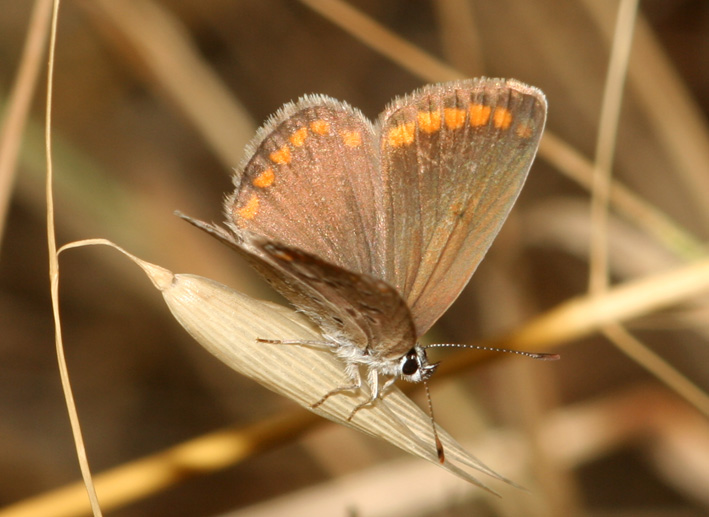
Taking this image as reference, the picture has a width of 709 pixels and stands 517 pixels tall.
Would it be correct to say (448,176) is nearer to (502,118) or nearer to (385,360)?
(502,118)

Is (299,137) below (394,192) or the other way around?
the other way around

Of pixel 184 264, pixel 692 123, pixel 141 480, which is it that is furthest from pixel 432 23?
pixel 141 480

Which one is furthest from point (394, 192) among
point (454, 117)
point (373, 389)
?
point (373, 389)

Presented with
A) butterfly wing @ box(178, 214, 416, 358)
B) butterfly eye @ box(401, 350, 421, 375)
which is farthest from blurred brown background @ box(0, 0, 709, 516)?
butterfly wing @ box(178, 214, 416, 358)

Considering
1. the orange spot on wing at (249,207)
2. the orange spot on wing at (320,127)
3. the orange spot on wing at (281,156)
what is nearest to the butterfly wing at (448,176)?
the orange spot on wing at (320,127)

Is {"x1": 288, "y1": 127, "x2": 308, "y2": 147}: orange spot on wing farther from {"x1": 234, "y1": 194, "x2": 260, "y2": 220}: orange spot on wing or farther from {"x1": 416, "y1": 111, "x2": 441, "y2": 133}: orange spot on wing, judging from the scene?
{"x1": 416, "y1": 111, "x2": 441, "y2": 133}: orange spot on wing

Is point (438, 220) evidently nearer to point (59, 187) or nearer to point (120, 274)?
point (59, 187)
